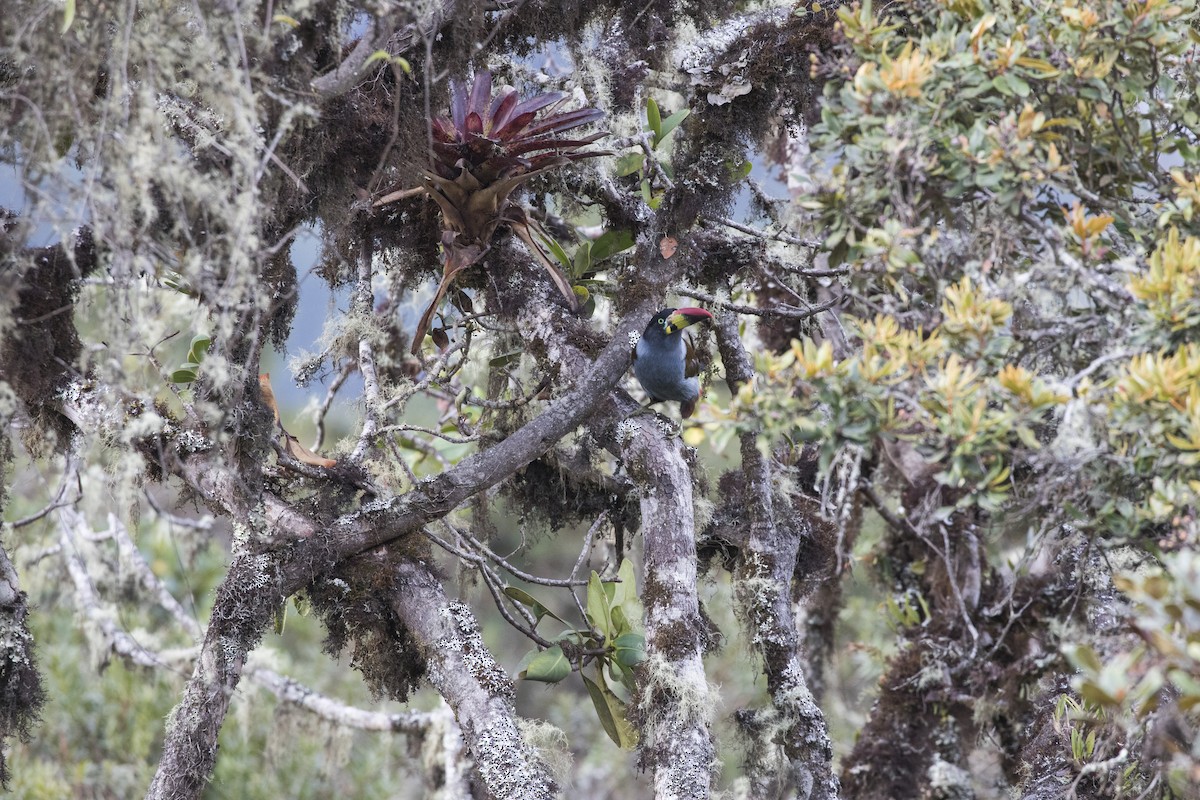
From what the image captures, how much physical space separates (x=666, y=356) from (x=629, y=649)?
70 cm

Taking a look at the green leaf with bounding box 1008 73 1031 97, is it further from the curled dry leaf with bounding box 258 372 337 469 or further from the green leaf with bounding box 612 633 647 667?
the curled dry leaf with bounding box 258 372 337 469

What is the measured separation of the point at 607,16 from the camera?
2.68 meters

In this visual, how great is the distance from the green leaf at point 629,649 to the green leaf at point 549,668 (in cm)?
13

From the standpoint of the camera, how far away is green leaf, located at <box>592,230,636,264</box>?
8.42 feet

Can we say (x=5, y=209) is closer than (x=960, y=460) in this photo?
No

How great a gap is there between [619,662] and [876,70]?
4.78 feet

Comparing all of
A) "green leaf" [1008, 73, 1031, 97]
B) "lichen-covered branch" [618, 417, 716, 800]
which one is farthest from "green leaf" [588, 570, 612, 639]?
"green leaf" [1008, 73, 1031, 97]

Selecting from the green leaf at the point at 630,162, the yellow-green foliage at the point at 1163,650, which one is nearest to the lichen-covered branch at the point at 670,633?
the green leaf at the point at 630,162

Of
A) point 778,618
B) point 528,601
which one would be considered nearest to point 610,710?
point 528,601

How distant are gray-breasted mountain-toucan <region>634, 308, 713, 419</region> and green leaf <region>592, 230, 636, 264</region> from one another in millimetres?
219

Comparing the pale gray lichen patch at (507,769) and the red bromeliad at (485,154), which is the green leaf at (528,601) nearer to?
the pale gray lichen patch at (507,769)

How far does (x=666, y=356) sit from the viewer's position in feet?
8.05

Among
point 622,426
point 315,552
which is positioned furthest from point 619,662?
point 315,552

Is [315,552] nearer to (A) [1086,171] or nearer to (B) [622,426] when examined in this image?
(B) [622,426]
